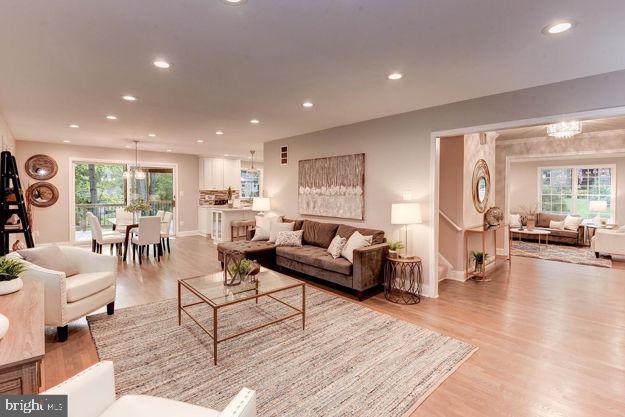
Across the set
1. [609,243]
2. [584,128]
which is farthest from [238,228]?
[609,243]

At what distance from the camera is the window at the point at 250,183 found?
11.1 m

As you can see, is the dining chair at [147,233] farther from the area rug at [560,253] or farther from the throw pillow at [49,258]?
the area rug at [560,253]

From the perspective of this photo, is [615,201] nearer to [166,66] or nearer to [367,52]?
[367,52]

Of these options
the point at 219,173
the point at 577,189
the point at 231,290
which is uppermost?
the point at 219,173

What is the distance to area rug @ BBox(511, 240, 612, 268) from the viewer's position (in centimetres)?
615

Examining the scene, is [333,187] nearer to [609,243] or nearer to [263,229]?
[263,229]

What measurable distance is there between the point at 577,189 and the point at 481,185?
550 cm

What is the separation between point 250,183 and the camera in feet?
37.0

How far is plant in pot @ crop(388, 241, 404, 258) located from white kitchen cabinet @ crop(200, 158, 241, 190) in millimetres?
6977

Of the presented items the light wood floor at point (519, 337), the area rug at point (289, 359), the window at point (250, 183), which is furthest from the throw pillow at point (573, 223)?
the window at point (250, 183)

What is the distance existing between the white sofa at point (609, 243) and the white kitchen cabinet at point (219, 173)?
9470 millimetres

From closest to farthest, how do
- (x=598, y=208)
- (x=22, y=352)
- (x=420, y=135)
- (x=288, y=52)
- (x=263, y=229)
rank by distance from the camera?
(x=22, y=352) → (x=288, y=52) → (x=420, y=135) → (x=263, y=229) → (x=598, y=208)

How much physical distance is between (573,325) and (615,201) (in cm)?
706

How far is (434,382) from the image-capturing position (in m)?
2.32
